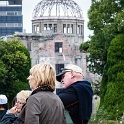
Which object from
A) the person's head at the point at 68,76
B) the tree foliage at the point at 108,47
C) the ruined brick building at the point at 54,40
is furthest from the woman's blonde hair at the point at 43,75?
the ruined brick building at the point at 54,40

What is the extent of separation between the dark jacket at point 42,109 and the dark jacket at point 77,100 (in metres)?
0.82

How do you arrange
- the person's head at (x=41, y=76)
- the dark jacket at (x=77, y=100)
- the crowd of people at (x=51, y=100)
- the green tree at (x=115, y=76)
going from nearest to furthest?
the crowd of people at (x=51, y=100), the person's head at (x=41, y=76), the dark jacket at (x=77, y=100), the green tree at (x=115, y=76)

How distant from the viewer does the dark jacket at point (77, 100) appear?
9.43 metres

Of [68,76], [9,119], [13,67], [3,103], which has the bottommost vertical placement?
[13,67]

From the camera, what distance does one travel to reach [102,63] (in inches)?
1866

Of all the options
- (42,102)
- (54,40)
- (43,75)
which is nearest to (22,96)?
(43,75)

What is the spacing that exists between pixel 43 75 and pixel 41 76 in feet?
0.08

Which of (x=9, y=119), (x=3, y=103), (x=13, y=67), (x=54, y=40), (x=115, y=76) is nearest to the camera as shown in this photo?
(x=9, y=119)

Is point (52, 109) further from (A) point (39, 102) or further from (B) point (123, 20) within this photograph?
(B) point (123, 20)

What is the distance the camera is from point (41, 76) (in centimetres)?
850

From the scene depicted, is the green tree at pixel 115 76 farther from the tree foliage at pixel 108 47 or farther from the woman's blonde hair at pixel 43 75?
Result: the woman's blonde hair at pixel 43 75

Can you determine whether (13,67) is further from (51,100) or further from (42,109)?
(42,109)

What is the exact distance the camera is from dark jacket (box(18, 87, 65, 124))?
822 centimetres

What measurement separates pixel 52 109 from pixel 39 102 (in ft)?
0.66
